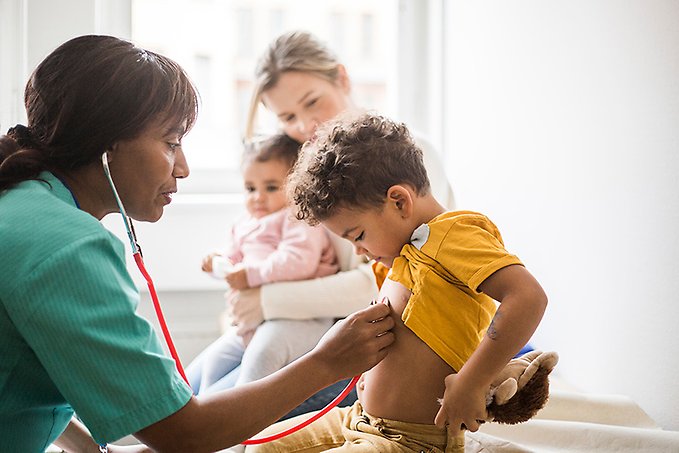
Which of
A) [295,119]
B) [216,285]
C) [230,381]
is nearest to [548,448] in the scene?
[230,381]

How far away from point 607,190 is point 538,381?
70 cm

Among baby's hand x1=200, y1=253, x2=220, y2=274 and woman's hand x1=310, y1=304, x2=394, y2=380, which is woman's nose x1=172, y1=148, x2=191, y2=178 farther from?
baby's hand x1=200, y1=253, x2=220, y2=274

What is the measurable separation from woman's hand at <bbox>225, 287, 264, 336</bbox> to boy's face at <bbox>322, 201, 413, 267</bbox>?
65cm

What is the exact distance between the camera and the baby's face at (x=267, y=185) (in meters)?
2.14

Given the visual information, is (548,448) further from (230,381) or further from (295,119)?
(295,119)

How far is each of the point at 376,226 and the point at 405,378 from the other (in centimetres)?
26

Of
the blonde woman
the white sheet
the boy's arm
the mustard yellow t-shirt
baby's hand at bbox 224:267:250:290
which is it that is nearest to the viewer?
the boy's arm

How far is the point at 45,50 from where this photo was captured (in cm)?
249

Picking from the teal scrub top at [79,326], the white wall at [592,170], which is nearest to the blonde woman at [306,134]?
the white wall at [592,170]

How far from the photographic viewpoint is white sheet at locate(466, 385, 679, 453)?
1.37m

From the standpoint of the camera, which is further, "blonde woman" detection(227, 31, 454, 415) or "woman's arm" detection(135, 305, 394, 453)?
"blonde woman" detection(227, 31, 454, 415)

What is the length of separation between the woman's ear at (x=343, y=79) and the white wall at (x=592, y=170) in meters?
0.46

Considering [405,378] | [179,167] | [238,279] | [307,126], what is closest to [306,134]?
[307,126]

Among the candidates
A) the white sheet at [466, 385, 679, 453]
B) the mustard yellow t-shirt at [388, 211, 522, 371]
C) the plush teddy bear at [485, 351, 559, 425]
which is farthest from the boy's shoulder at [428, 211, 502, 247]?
the white sheet at [466, 385, 679, 453]
